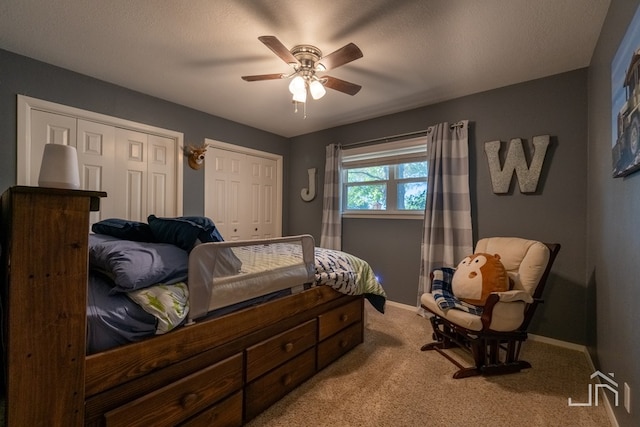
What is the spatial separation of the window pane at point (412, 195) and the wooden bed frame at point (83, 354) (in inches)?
84.7

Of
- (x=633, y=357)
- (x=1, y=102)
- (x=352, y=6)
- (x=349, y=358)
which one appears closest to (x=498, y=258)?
(x=633, y=357)

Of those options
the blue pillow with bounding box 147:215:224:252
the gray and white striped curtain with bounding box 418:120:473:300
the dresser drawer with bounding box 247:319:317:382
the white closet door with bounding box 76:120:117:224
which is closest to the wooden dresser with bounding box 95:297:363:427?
the dresser drawer with bounding box 247:319:317:382

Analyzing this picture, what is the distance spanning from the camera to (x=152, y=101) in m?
2.93

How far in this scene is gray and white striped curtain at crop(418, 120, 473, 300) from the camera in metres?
2.74

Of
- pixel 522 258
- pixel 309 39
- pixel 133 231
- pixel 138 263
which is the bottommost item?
pixel 522 258

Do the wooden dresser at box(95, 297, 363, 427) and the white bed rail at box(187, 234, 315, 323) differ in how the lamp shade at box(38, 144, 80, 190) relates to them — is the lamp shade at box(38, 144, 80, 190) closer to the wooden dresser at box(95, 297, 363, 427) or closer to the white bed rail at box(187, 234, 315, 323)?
the white bed rail at box(187, 234, 315, 323)

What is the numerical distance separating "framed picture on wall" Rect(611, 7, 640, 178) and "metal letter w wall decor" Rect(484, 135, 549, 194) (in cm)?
97

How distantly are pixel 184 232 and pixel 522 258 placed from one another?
95.3 inches

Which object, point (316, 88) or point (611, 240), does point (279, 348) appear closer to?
point (316, 88)

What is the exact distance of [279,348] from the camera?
5.27 feet

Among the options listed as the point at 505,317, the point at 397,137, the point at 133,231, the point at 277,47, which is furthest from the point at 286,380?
the point at 397,137

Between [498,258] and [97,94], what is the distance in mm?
3792

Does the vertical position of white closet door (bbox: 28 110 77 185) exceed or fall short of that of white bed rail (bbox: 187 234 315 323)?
it exceeds it

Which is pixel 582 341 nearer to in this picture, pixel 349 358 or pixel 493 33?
pixel 349 358
